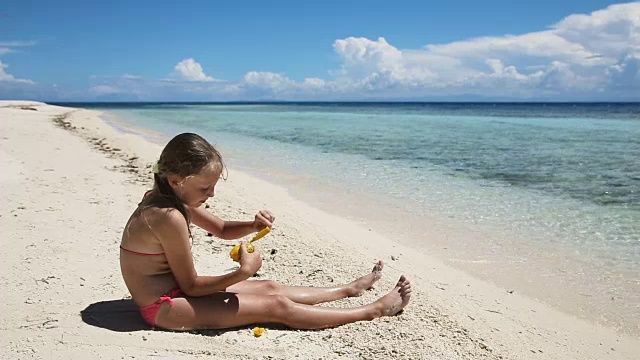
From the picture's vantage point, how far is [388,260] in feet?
16.6

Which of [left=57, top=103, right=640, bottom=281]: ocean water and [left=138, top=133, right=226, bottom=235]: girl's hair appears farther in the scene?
[left=57, top=103, right=640, bottom=281]: ocean water

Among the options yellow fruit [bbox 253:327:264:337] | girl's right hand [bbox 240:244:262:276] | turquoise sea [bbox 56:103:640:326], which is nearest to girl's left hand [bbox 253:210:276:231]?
girl's right hand [bbox 240:244:262:276]

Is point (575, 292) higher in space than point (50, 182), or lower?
lower

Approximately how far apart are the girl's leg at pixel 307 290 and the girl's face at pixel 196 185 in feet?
2.37

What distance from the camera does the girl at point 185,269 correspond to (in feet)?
9.91

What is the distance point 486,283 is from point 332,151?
36.2ft

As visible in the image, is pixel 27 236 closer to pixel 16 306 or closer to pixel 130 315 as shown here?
pixel 16 306

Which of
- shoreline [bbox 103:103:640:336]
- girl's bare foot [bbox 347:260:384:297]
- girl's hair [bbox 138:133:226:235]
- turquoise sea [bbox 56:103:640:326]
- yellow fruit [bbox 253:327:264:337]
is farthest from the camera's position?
turquoise sea [bbox 56:103:640:326]

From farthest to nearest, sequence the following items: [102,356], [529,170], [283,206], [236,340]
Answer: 1. [529,170]
2. [283,206]
3. [236,340]
4. [102,356]

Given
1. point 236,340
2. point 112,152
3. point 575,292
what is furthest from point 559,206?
point 112,152

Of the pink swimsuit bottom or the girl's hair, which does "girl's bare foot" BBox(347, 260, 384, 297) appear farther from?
the girl's hair

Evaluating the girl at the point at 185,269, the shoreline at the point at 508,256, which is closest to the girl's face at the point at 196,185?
the girl at the point at 185,269

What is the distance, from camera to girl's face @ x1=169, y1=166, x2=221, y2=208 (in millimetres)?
3031

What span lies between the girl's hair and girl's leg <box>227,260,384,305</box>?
2.41 ft
